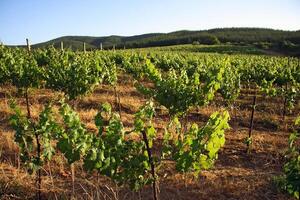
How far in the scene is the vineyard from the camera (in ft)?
16.4

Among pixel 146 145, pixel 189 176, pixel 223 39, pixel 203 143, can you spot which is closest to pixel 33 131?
pixel 146 145

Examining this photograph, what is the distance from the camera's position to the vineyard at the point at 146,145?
5.01 meters

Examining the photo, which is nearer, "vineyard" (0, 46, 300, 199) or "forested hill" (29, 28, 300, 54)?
"vineyard" (0, 46, 300, 199)

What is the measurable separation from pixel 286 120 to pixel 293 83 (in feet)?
7.16

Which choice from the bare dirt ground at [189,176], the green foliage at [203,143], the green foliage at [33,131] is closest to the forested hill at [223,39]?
the bare dirt ground at [189,176]

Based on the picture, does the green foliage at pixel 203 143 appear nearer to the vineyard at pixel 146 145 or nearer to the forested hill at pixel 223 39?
the vineyard at pixel 146 145

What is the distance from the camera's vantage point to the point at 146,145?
530 cm

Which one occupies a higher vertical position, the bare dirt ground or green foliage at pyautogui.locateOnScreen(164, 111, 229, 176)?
green foliage at pyautogui.locateOnScreen(164, 111, 229, 176)

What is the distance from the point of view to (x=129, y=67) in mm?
19016

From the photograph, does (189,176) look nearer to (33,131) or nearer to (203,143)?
(203,143)

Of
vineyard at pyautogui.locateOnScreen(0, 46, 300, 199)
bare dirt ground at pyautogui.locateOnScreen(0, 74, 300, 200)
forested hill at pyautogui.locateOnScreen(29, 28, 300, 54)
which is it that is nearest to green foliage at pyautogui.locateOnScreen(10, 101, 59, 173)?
vineyard at pyautogui.locateOnScreen(0, 46, 300, 199)

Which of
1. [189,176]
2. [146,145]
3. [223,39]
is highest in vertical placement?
[223,39]

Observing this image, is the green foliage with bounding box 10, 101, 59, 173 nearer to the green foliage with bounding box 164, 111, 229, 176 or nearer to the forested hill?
the green foliage with bounding box 164, 111, 229, 176

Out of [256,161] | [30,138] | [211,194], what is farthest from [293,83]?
[30,138]
